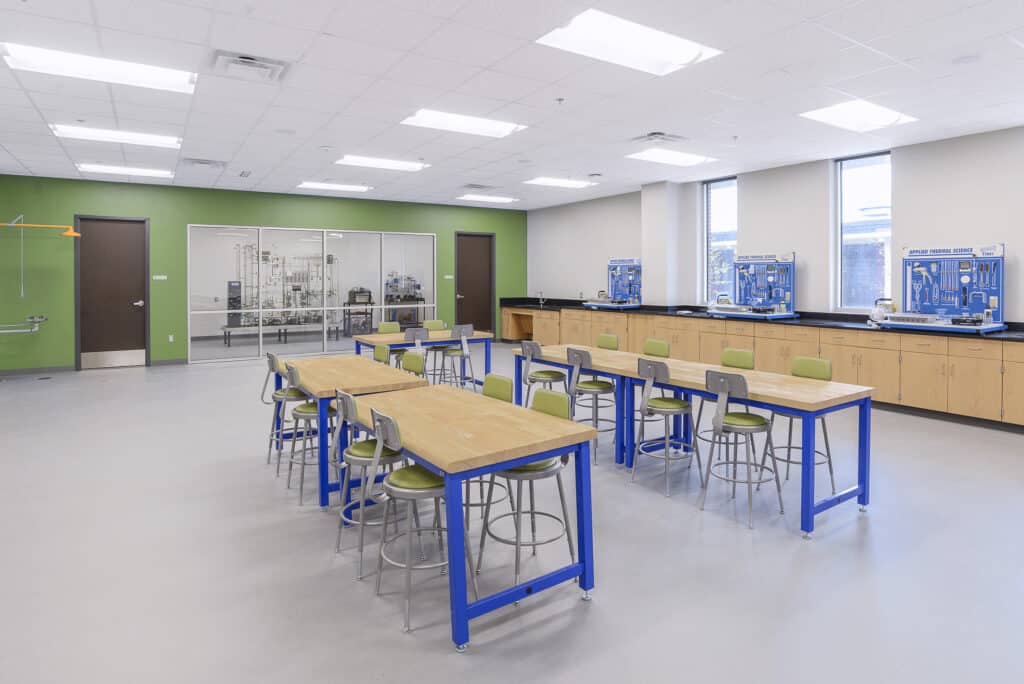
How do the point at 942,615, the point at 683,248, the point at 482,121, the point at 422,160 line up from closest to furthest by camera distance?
the point at 942,615
the point at 482,121
the point at 422,160
the point at 683,248

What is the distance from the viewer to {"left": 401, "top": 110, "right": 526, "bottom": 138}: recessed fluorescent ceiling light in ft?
19.7

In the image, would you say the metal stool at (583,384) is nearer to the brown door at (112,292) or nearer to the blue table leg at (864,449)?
the blue table leg at (864,449)

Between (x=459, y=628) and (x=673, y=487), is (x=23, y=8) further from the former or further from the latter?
(x=673, y=487)

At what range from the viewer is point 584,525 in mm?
2682

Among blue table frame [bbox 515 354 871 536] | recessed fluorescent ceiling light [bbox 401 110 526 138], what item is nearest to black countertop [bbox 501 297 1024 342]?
blue table frame [bbox 515 354 871 536]

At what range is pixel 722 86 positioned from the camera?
496 cm

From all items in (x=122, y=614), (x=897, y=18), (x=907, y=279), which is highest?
(x=897, y=18)

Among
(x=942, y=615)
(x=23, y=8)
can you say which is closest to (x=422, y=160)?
(x=23, y=8)

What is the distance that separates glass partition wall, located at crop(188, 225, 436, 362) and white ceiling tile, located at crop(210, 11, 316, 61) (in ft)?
22.2

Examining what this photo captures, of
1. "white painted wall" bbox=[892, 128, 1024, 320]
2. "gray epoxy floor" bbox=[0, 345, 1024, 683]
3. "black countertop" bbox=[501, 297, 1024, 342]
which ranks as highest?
"white painted wall" bbox=[892, 128, 1024, 320]

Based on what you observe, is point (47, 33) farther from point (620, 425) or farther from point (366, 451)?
point (620, 425)

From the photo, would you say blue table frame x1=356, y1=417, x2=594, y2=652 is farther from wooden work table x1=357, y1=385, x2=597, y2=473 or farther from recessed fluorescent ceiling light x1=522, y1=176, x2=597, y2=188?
recessed fluorescent ceiling light x1=522, y1=176, x2=597, y2=188

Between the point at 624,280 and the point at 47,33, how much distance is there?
8492 mm

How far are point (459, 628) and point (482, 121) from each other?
16.8 ft
